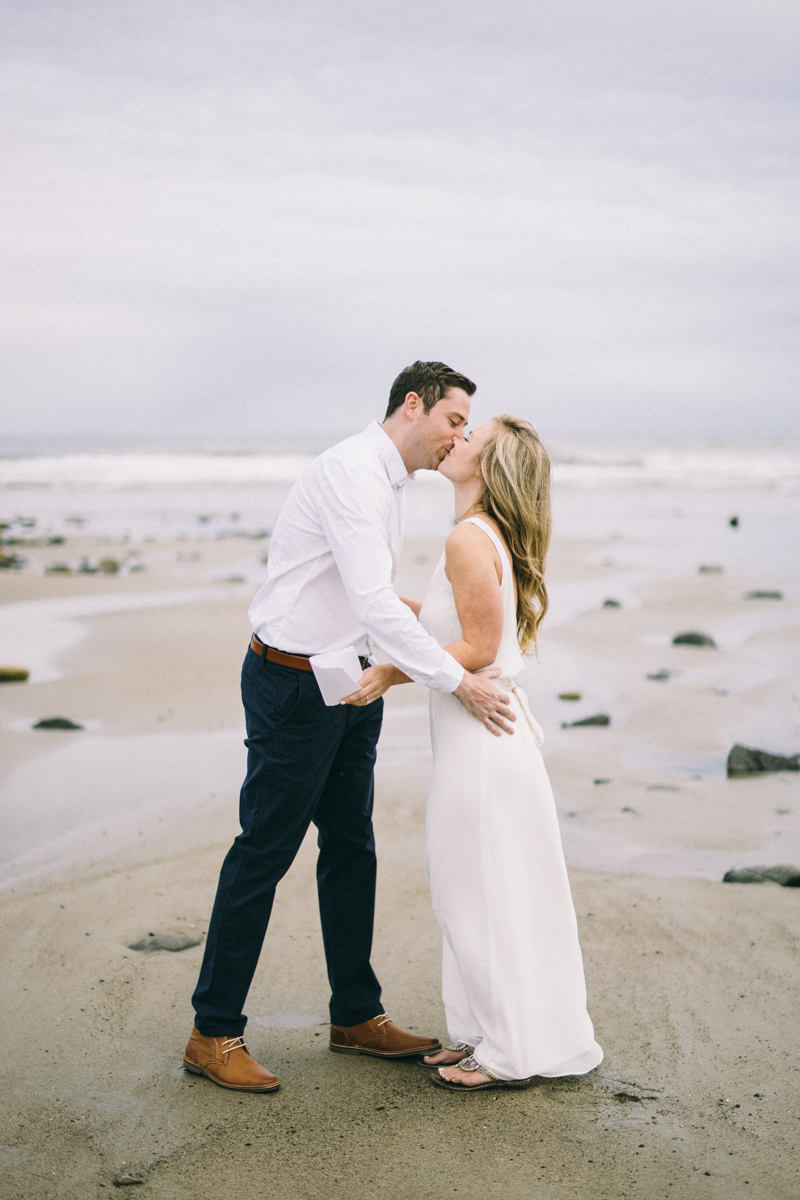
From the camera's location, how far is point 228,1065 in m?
3.50

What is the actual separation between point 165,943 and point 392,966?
102 centimetres

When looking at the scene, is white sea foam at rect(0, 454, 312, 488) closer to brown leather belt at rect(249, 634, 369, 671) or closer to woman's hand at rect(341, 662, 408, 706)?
brown leather belt at rect(249, 634, 369, 671)

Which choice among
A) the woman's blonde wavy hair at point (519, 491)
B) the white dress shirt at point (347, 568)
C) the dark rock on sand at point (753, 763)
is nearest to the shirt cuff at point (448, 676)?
the white dress shirt at point (347, 568)

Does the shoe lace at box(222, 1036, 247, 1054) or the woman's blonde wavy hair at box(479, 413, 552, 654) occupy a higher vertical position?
the woman's blonde wavy hair at box(479, 413, 552, 654)

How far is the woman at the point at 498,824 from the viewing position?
3480 millimetres

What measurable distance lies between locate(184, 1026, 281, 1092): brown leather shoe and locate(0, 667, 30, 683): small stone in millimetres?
6156

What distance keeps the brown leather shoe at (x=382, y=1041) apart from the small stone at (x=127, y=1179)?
0.99 m

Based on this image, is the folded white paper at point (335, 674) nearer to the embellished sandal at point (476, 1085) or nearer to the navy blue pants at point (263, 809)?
the navy blue pants at point (263, 809)

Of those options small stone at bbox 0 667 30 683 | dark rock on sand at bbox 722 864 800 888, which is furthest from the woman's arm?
small stone at bbox 0 667 30 683

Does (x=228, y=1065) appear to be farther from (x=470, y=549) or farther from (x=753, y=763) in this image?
(x=753, y=763)

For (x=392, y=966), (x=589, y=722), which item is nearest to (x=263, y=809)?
(x=392, y=966)

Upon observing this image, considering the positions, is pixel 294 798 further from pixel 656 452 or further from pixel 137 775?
pixel 656 452

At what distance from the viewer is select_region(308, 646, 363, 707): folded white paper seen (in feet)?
11.0

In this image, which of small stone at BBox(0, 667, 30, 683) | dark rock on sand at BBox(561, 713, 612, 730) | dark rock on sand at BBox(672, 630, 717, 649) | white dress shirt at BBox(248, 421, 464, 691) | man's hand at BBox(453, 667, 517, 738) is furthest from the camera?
dark rock on sand at BBox(672, 630, 717, 649)
